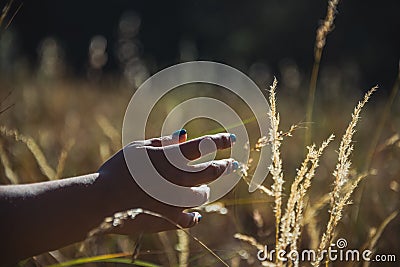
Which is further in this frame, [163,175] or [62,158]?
[62,158]

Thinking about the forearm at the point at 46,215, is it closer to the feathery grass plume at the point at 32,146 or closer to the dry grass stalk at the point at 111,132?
the feathery grass plume at the point at 32,146

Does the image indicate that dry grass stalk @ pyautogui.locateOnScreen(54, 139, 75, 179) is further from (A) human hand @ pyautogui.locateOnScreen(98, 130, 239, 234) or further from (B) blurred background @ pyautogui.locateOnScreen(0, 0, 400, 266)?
(A) human hand @ pyautogui.locateOnScreen(98, 130, 239, 234)

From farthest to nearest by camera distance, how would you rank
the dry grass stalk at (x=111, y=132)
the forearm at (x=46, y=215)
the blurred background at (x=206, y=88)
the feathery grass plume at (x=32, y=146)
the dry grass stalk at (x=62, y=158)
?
the dry grass stalk at (x=111, y=132), the blurred background at (x=206, y=88), the dry grass stalk at (x=62, y=158), the feathery grass plume at (x=32, y=146), the forearm at (x=46, y=215)

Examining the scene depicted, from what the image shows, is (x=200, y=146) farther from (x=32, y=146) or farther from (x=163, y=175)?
(x=32, y=146)

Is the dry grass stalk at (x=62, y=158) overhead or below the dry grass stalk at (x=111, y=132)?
below

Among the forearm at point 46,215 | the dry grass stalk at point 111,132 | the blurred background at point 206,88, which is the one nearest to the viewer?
the forearm at point 46,215

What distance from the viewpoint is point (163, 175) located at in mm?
919

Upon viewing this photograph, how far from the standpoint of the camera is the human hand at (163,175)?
0.90 m

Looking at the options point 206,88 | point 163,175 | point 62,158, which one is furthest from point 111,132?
point 206,88

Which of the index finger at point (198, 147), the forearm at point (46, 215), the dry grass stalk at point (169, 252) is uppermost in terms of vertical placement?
the index finger at point (198, 147)

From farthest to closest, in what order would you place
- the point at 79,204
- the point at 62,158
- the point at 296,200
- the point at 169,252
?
the point at 62,158 → the point at 169,252 → the point at 79,204 → the point at 296,200

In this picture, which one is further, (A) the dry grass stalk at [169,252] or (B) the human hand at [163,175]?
(A) the dry grass stalk at [169,252]

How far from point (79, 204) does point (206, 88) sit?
2893 millimetres

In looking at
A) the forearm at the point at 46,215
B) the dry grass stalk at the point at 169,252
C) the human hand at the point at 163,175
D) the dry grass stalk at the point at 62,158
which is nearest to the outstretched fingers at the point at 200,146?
the human hand at the point at 163,175
